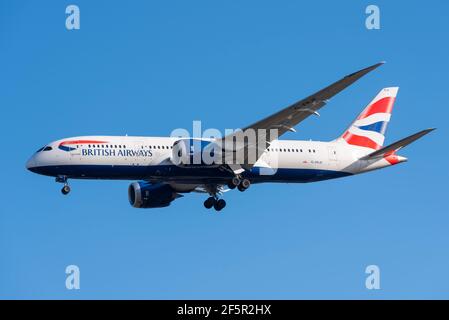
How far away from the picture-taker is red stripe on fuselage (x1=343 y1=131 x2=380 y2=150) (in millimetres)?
73000

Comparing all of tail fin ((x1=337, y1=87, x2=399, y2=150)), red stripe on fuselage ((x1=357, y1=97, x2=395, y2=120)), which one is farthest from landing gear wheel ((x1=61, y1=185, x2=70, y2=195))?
red stripe on fuselage ((x1=357, y1=97, x2=395, y2=120))

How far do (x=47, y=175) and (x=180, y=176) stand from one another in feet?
27.4

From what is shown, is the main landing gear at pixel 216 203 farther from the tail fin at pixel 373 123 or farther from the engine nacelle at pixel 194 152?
the tail fin at pixel 373 123

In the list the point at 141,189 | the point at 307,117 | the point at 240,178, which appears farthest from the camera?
the point at 141,189

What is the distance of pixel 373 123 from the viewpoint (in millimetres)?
74875

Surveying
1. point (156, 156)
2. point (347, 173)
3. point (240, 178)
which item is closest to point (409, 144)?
point (347, 173)

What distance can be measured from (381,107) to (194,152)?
58.1ft

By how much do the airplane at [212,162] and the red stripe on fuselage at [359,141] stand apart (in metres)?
0.10

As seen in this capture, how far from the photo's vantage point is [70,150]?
64625mm

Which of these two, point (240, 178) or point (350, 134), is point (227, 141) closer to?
point (240, 178)

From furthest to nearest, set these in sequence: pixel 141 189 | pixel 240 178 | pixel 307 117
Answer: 1. pixel 141 189
2. pixel 240 178
3. pixel 307 117

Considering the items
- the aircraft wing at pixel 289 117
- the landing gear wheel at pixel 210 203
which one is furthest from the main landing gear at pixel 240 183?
the landing gear wheel at pixel 210 203

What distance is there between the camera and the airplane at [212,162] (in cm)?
6431

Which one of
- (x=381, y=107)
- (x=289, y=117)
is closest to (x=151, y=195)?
(x=289, y=117)
